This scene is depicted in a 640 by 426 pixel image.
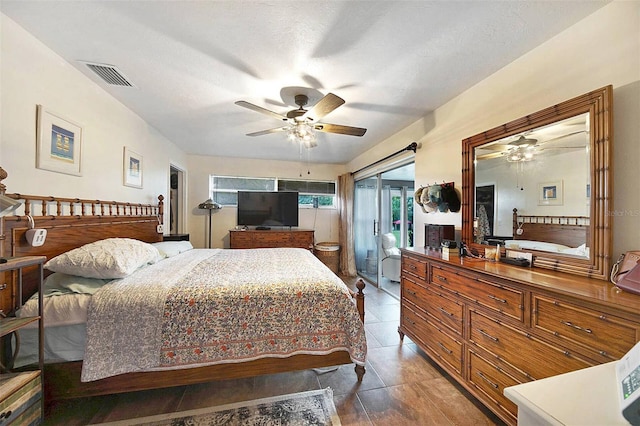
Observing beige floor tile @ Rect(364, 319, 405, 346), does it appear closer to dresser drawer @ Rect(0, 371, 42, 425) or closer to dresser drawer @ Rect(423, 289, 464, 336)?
dresser drawer @ Rect(423, 289, 464, 336)

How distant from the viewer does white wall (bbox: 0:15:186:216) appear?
1.52 metres

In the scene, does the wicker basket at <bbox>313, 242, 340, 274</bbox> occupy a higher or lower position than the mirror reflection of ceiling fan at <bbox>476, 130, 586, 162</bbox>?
lower

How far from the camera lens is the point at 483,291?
1565 millimetres

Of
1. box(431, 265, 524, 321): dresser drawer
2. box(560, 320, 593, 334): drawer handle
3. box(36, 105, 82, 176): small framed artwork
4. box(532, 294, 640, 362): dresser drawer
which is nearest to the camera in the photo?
box(532, 294, 640, 362): dresser drawer

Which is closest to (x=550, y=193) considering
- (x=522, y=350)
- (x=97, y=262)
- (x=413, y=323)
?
(x=522, y=350)

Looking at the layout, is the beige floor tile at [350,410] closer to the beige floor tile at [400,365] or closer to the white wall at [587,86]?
the beige floor tile at [400,365]

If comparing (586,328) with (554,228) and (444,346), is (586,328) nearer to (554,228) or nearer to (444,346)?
(554,228)

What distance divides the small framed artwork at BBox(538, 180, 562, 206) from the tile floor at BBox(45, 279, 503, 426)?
58.5 inches

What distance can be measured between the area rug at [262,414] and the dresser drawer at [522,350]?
1.10m

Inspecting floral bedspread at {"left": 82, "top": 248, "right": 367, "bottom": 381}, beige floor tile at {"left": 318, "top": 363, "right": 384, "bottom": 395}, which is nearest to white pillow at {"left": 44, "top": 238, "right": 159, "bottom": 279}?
floral bedspread at {"left": 82, "top": 248, "right": 367, "bottom": 381}

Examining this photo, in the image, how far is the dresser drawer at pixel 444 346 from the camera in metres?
1.76

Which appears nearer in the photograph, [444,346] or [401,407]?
[401,407]

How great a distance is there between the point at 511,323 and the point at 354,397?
3.85 feet

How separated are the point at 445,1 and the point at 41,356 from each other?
309cm
